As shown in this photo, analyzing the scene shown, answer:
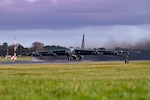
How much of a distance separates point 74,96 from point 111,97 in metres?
1.11

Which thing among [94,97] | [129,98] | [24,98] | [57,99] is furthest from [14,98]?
[129,98]

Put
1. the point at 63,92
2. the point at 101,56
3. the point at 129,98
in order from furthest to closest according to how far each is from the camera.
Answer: the point at 101,56, the point at 63,92, the point at 129,98

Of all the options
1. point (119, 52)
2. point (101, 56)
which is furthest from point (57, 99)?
point (101, 56)

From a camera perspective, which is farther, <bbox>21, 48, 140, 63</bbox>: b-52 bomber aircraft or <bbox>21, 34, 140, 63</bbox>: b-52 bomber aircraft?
<bbox>21, 34, 140, 63</bbox>: b-52 bomber aircraft

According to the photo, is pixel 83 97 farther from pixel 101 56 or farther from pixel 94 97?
pixel 101 56

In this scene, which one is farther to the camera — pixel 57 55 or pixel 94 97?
pixel 57 55

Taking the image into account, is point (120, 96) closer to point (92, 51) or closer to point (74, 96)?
point (74, 96)

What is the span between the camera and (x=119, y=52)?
128750 mm

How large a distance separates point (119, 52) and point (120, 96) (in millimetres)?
117065

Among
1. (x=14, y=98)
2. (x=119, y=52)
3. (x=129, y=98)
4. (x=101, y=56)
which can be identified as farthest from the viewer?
(x=101, y=56)

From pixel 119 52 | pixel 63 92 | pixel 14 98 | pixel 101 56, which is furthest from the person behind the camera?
pixel 101 56

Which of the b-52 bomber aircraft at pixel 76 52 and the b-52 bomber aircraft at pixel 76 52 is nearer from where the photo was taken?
the b-52 bomber aircraft at pixel 76 52

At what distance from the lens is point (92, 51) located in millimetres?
139375

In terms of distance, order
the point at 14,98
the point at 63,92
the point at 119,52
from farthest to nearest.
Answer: the point at 119,52, the point at 63,92, the point at 14,98
